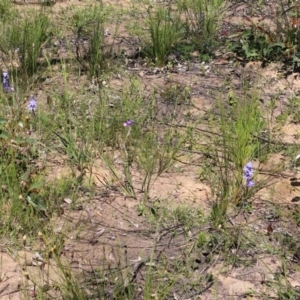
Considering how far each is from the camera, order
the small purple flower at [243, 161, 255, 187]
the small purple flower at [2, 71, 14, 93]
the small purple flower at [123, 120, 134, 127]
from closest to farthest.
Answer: the small purple flower at [243, 161, 255, 187] → the small purple flower at [123, 120, 134, 127] → the small purple flower at [2, 71, 14, 93]

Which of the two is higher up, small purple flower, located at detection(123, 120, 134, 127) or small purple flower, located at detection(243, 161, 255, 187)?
small purple flower, located at detection(123, 120, 134, 127)

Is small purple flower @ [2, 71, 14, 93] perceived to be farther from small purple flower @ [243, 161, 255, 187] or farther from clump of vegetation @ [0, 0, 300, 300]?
small purple flower @ [243, 161, 255, 187]

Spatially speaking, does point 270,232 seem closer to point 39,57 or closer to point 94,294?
point 94,294

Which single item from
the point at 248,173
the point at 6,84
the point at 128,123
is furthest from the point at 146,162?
the point at 6,84

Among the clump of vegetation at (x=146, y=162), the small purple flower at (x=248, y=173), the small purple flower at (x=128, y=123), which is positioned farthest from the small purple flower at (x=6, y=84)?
the small purple flower at (x=248, y=173)

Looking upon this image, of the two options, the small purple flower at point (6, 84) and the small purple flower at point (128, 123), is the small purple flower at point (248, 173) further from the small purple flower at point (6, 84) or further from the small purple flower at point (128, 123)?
the small purple flower at point (6, 84)

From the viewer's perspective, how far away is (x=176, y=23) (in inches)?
195

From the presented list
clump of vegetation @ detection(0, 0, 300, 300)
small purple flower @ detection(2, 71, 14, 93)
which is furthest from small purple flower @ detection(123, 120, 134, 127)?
small purple flower @ detection(2, 71, 14, 93)

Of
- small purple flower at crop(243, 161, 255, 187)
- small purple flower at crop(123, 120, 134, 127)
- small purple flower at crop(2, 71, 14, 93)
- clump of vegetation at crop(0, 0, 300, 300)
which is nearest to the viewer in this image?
clump of vegetation at crop(0, 0, 300, 300)

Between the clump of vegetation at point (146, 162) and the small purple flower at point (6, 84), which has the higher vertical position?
the small purple flower at point (6, 84)

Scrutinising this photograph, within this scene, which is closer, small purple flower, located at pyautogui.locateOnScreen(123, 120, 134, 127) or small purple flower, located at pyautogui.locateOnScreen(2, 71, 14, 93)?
small purple flower, located at pyautogui.locateOnScreen(123, 120, 134, 127)

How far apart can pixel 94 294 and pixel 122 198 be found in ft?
2.75

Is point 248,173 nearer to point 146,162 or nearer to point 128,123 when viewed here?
point 146,162

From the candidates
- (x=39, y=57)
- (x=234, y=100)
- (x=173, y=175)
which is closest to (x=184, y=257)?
(x=173, y=175)
